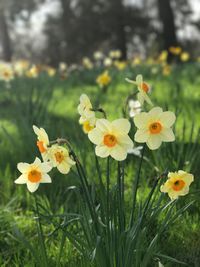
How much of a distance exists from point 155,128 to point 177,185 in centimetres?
19

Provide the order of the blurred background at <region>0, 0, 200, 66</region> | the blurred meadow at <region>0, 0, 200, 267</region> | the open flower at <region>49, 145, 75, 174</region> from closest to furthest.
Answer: the open flower at <region>49, 145, 75, 174</region>
the blurred meadow at <region>0, 0, 200, 267</region>
the blurred background at <region>0, 0, 200, 66</region>

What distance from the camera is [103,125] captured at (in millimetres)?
1148

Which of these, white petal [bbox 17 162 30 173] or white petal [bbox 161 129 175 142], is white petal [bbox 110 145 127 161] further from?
white petal [bbox 17 162 30 173]

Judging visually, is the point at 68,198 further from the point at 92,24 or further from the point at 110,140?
the point at 92,24

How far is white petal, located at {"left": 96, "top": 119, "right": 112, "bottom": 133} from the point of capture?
114cm

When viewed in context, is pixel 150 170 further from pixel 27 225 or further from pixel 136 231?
pixel 136 231

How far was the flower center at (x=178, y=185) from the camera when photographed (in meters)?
1.26

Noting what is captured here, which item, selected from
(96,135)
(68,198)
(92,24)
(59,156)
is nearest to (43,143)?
(59,156)

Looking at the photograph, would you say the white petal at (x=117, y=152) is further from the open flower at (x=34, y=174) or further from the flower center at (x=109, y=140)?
the open flower at (x=34, y=174)

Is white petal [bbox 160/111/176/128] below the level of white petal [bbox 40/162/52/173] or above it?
above

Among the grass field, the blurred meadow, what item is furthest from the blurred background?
the grass field

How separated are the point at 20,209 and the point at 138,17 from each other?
594 inches

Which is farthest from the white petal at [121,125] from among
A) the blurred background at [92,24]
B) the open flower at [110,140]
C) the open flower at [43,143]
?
the blurred background at [92,24]

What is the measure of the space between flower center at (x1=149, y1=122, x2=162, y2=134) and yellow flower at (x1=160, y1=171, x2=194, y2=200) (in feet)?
0.50
